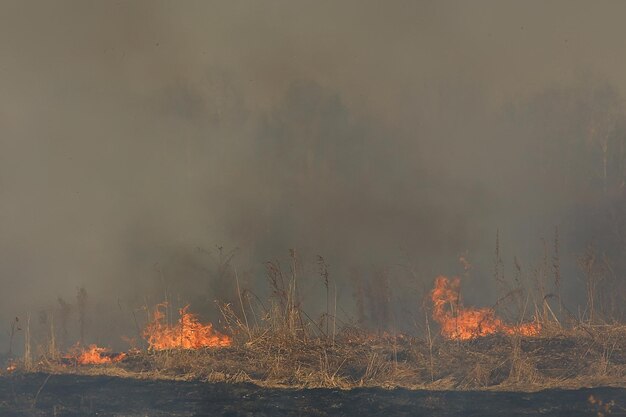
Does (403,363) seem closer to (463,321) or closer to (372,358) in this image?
(372,358)

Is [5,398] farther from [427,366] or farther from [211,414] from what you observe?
[427,366]

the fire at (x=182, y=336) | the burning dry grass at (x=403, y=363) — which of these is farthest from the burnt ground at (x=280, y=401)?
the fire at (x=182, y=336)

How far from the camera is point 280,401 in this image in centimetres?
801

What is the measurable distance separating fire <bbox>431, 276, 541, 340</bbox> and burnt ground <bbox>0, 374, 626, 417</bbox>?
208 centimetres

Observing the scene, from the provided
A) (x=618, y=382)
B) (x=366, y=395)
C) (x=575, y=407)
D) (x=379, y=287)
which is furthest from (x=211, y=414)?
(x=379, y=287)

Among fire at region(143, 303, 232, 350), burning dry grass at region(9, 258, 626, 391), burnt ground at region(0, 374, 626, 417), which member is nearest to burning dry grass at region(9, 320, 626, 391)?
burning dry grass at region(9, 258, 626, 391)

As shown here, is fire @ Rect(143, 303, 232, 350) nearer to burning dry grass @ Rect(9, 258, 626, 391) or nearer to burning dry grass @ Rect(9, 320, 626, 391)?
burning dry grass @ Rect(9, 258, 626, 391)

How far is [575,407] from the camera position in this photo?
723cm

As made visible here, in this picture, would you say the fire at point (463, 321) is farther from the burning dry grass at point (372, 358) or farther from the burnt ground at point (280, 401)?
the burnt ground at point (280, 401)

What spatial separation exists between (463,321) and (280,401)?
595 cm

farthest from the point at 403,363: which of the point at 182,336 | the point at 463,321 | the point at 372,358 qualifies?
the point at 182,336

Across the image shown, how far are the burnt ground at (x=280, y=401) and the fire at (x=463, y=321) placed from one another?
2.08 meters

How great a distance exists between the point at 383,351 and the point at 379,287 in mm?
7478

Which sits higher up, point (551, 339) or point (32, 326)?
point (551, 339)
